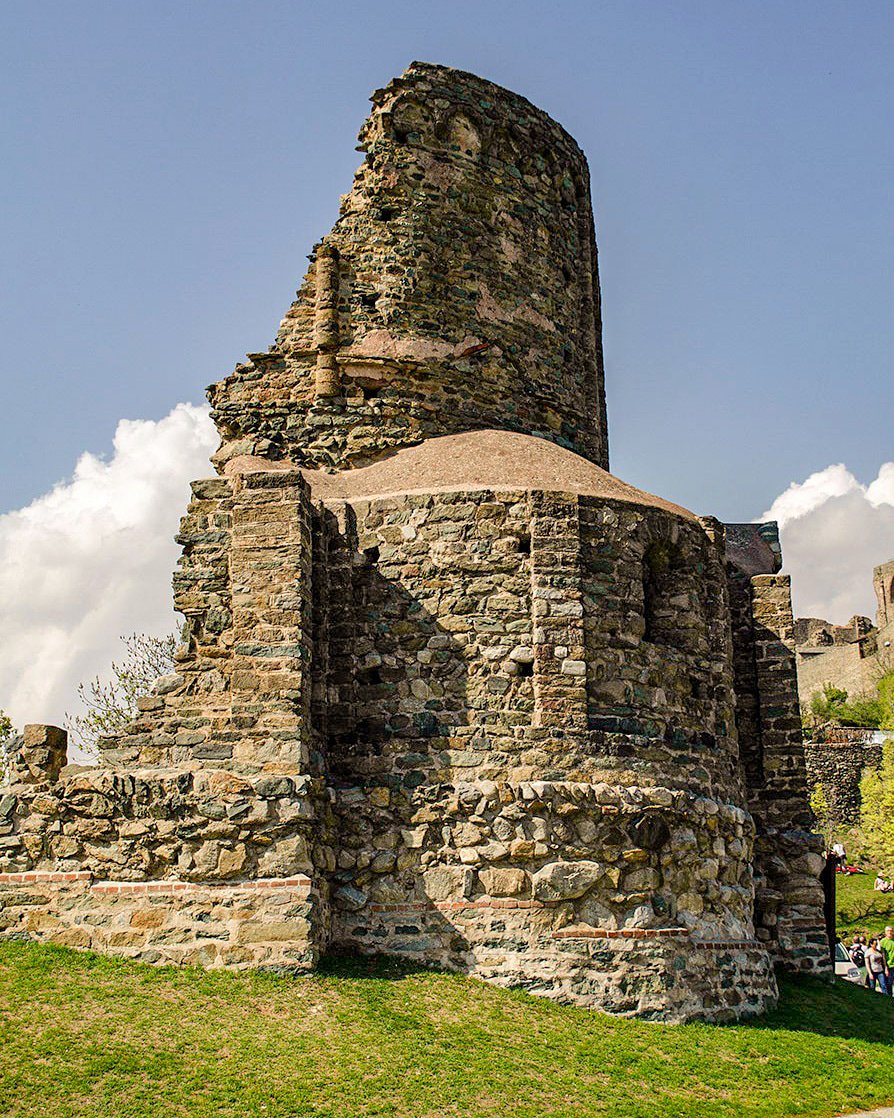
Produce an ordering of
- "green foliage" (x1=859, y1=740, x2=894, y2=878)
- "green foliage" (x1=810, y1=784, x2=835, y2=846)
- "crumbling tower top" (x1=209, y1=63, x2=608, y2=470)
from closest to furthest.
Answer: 1. "crumbling tower top" (x1=209, y1=63, x2=608, y2=470)
2. "green foliage" (x1=859, y1=740, x2=894, y2=878)
3. "green foliage" (x1=810, y1=784, x2=835, y2=846)

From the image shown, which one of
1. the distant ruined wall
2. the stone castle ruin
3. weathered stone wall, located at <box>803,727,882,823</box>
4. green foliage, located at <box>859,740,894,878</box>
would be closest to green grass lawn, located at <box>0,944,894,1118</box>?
the stone castle ruin

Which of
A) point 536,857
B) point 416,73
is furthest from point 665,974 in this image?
point 416,73

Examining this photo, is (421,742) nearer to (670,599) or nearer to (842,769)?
(670,599)

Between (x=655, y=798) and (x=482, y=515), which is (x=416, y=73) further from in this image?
(x=655, y=798)

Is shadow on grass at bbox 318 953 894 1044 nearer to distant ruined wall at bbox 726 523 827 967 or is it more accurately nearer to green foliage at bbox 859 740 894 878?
distant ruined wall at bbox 726 523 827 967

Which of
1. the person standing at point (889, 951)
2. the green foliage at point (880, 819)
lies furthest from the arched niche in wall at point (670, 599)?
the green foliage at point (880, 819)

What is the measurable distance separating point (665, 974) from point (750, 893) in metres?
2.65

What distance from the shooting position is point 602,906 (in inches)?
520

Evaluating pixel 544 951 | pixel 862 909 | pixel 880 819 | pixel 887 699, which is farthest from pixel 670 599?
pixel 887 699

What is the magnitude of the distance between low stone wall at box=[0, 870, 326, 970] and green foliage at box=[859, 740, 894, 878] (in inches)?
964

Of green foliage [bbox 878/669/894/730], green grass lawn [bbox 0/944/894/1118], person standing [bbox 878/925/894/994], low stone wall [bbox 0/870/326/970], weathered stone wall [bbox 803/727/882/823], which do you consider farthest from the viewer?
green foliage [bbox 878/669/894/730]

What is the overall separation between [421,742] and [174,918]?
3.21 m

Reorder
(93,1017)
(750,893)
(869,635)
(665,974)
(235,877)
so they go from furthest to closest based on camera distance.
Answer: (869,635), (750,893), (665,974), (235,877), (93,1017)

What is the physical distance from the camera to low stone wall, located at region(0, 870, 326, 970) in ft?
39.3
